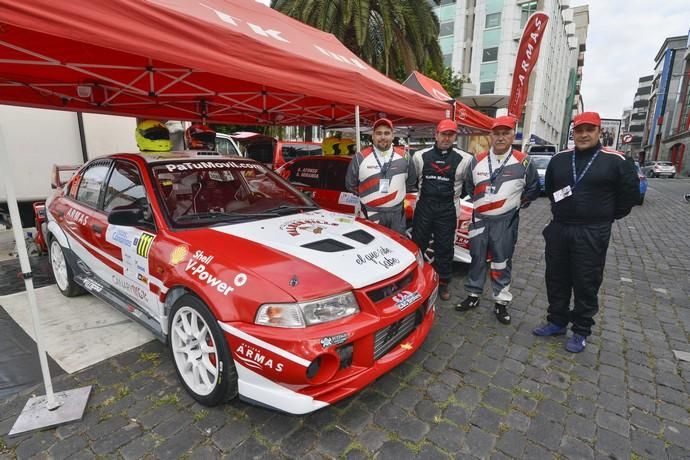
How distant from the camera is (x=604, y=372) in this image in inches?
107

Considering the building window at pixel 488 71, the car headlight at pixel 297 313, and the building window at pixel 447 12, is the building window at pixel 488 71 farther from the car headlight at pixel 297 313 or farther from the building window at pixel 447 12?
the car headlight at pixel 297 313

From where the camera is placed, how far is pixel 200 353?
226cm

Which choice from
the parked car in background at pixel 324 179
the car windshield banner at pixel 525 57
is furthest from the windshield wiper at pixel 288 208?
the car windshield banner at pixel 525 57

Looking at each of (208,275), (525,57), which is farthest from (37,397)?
(525,57)

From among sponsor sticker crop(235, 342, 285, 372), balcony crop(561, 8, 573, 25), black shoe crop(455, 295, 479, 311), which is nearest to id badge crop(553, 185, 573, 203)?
black shoe crop(455, 295, 479, 311)

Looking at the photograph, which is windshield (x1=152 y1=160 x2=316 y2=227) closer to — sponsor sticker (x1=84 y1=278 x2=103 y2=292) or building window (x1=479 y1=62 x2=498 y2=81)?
sponsor sticker (x1=84 y1=278 x2=103 y2=292)

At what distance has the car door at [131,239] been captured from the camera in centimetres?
256

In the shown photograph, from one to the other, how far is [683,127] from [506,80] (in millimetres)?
25873

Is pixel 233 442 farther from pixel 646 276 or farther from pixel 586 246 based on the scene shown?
A: pixel 646 276

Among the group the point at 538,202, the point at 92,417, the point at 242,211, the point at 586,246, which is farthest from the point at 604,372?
the point at 538,202

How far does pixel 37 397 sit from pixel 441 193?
3529 mm

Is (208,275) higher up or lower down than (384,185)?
lower down

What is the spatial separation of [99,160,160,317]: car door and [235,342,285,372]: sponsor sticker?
3.05ft

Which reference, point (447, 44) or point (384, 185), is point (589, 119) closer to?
point (384, 185)
